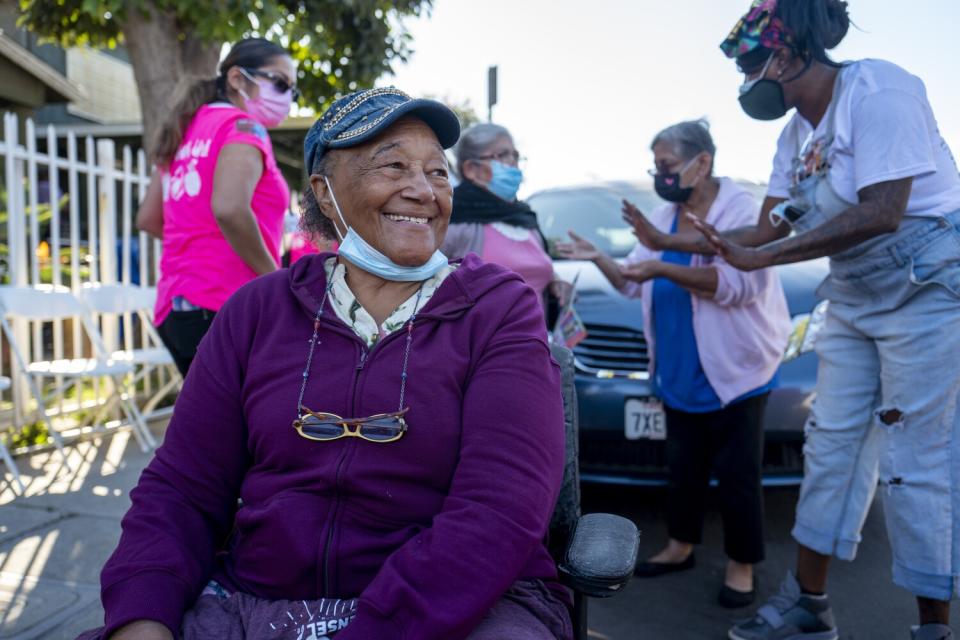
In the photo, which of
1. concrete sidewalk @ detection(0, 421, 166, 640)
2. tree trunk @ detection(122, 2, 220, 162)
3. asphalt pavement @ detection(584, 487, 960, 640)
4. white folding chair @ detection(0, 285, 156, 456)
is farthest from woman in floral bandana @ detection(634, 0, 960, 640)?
tree trunk @ detection(122, 2, 220, 162)

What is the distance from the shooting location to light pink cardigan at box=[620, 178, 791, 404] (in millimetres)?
3238

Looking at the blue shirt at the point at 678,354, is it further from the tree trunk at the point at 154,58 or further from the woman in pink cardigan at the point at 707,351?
the tree trunk at the point at 154,58

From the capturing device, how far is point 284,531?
1.63 meters

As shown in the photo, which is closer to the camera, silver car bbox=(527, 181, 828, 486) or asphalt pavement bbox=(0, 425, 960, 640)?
asphalt pavement bbox=(0, 425, 960, 640)

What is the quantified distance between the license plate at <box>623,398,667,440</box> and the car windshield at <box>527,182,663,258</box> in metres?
1.56

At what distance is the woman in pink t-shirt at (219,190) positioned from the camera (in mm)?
2852

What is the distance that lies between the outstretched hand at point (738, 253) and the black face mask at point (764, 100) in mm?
446

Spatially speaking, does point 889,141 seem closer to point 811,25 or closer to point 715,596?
point 811,25

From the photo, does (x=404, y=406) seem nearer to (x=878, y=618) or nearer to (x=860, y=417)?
(x=860, y=417)

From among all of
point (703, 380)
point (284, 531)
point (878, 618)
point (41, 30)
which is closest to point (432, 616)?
point (284, 531)

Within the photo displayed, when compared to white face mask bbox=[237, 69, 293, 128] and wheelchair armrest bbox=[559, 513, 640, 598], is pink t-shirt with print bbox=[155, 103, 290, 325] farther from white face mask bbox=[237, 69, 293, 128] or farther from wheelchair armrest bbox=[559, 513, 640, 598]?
wheelchair armrest bbox=[559, 513, 640, 598]

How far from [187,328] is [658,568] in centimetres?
225

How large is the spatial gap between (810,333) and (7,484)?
4.25m

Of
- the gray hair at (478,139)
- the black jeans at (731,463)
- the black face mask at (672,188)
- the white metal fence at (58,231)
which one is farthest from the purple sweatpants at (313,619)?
the white metal fence at (58,231)
